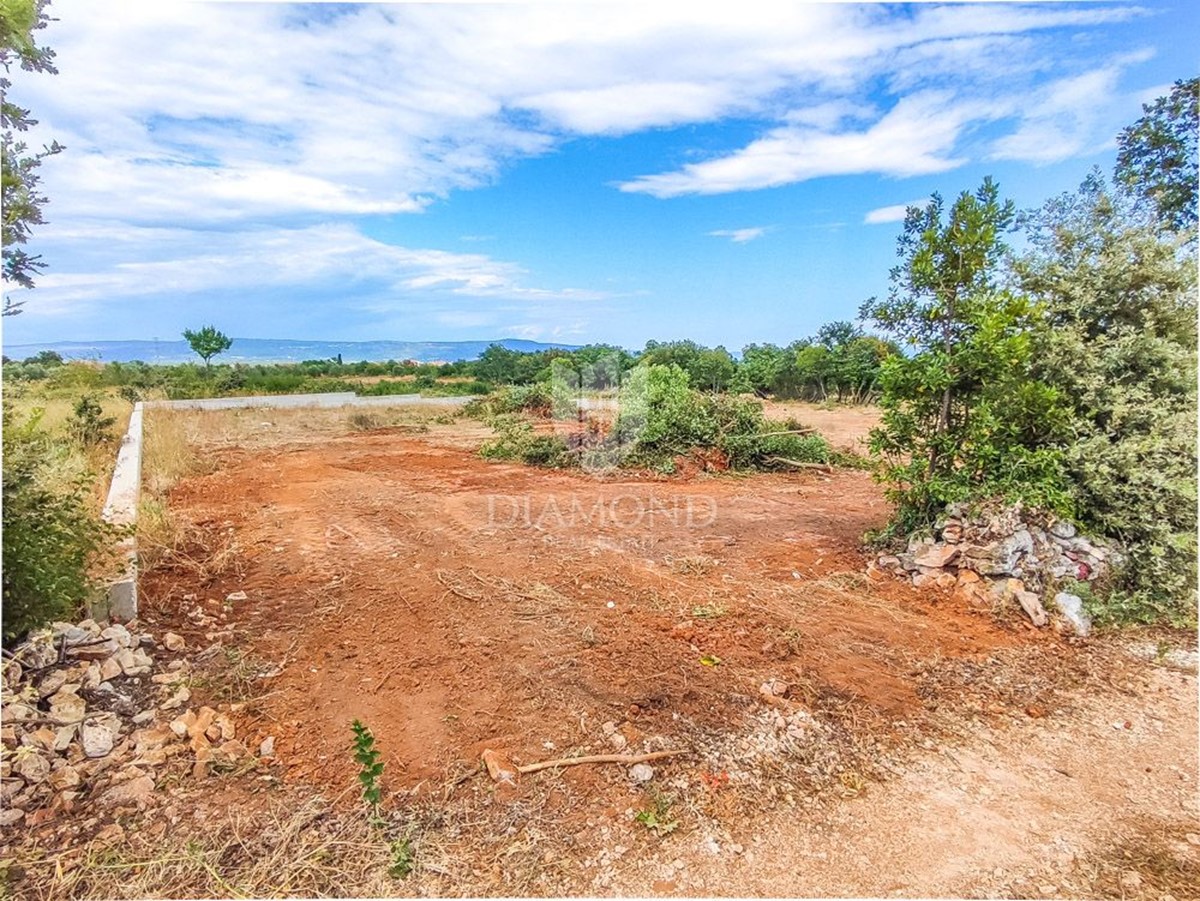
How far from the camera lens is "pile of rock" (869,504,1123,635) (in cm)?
380

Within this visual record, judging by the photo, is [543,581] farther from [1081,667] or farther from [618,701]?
[1081,667]

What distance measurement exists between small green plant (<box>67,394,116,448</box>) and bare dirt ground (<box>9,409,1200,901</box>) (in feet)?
15.8

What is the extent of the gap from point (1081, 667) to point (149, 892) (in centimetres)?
415

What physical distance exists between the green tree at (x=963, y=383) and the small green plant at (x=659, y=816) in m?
3.10

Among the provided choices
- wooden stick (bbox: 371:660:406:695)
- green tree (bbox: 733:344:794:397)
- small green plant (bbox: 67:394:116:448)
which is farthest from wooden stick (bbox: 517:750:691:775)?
green tree (bbox: 733:344:794:397)

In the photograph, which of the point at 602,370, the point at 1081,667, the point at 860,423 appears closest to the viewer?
the point at 1081,667

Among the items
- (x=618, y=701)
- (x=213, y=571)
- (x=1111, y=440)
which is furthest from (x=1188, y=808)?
(x=213, y=571)

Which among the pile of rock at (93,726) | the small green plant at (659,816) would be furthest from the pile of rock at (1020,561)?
the pile of rock at (93,726)

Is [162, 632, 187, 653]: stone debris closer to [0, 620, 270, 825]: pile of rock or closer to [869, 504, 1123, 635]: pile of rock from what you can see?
[0, 620, 270, 825]: pile of rock

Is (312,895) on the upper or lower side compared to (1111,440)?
lower

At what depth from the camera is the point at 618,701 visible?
2.83 metres

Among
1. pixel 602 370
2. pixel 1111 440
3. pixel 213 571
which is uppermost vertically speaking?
pixel 602 370

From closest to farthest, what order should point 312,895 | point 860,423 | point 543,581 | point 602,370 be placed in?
point 312,895 → point 543,581 → point 602,370 → point 860,423

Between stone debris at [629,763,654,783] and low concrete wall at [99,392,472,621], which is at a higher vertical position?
low concrete wall at [99,392,472,621]
